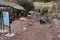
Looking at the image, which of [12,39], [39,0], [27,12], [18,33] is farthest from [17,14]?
[39,0]

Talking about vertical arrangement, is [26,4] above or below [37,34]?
below

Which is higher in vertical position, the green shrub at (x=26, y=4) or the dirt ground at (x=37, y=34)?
the dirt ground at (x=37, y=34)

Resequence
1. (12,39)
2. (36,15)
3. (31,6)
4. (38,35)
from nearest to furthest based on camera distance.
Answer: (12,39) < (38,35) < (36,15) < (31,6)

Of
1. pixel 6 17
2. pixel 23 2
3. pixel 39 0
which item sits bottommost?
pixel 39 0

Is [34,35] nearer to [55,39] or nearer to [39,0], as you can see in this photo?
[55,39]

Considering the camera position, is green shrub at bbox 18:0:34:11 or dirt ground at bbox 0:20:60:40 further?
green shrub at bbox 18:0:34:11

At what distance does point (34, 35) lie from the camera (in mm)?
9914

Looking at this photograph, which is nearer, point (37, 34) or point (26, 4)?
point (37, 34)

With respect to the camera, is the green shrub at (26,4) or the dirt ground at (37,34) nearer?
the dirt ground at (37,34)

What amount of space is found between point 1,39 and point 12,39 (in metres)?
0.54

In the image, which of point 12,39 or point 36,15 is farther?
point 36,15

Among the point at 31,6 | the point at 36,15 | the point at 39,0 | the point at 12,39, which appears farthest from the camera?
the point at 39,0

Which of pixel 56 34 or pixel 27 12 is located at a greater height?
pixel 56 34

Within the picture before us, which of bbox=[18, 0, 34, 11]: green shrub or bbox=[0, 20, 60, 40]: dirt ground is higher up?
bbox=[0, 20, 60, 40]: dirt ground
